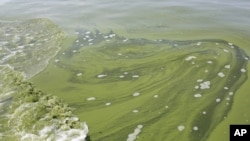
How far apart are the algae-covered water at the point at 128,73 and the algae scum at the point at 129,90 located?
2 centimetres

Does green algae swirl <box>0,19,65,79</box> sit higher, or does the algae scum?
green algae swirl <box>0,19,65,79</box>

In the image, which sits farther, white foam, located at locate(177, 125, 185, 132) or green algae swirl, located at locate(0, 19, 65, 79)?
green algae swirl, located at locate(0, 19, 65, 79)

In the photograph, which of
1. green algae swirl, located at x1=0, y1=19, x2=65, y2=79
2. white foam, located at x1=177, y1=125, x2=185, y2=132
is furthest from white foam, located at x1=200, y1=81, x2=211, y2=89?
green algae swirl, located at x1=0, y1=19, x2=65, y2=79

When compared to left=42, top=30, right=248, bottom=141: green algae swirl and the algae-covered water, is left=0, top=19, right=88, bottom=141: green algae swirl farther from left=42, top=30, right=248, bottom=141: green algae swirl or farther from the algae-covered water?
left=42, top=30, right=248, bottom=141: green algae swirl

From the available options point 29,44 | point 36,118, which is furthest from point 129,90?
point 29,44

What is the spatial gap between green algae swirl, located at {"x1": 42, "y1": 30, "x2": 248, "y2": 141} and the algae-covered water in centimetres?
2

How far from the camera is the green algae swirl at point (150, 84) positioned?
3.93 m

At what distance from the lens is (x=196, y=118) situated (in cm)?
401

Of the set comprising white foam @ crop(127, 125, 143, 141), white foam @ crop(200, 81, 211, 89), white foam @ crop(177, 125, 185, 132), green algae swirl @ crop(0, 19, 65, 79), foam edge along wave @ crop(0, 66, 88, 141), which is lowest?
white foam @ crop(127, 125, 143, 141)

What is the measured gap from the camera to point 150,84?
192 inches

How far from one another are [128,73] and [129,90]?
57 centimetres

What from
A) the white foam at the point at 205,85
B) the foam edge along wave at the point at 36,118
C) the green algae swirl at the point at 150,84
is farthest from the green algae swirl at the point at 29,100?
the white foam at the point at 205,85

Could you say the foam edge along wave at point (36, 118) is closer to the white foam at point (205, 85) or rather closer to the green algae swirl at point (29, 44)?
A: the green algae swirl at point (29, 44)

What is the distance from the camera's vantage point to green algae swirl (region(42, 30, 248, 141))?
12.9 feet
